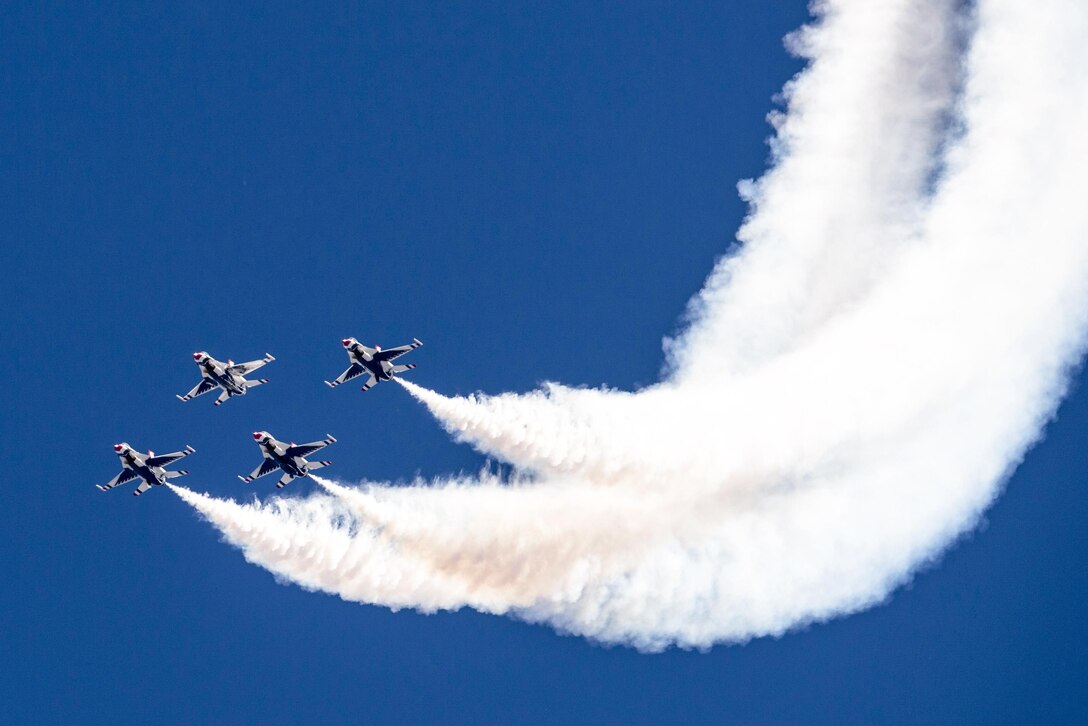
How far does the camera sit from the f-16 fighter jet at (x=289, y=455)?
8181 centimetres

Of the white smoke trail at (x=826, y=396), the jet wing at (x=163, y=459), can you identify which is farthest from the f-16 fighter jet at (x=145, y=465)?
the white smoke trail at (x=826, y=396)

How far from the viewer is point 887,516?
3000 inches

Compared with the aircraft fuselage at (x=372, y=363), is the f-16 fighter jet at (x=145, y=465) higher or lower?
lower

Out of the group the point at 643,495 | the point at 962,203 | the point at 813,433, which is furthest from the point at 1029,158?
the point at 643,495

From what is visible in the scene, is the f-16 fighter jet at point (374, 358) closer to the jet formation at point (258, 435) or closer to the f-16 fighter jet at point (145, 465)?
the jet formation at point (258, 435)

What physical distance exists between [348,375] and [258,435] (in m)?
4.46

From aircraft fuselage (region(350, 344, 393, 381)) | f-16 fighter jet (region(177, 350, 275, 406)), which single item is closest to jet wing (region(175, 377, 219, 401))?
f-16 fighter jet (region(177, 350, 275, 406))

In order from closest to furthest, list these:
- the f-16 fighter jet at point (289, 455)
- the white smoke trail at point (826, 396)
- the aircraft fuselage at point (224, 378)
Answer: the white smoke trail at point (826, 396), the f-16 fighter jet at point (289, 455), the aircraft fuselage at point (224, 378)

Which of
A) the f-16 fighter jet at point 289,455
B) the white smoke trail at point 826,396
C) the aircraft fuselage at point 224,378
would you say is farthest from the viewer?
the aircraft fuselage at point 224,378

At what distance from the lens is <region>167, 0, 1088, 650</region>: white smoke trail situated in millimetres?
72250

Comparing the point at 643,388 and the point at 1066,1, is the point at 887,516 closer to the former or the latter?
the point at 643,388

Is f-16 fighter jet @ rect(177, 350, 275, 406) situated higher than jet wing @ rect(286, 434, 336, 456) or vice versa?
f-16 fighter jet @ rect(177, 350, 275, 406)

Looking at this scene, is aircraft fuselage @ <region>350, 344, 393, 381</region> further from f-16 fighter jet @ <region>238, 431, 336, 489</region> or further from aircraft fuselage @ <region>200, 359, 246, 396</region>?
aircraft fuselage @ <region>200, 359, 246, 396</region>

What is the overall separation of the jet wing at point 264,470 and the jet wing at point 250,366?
4627 millimetres
